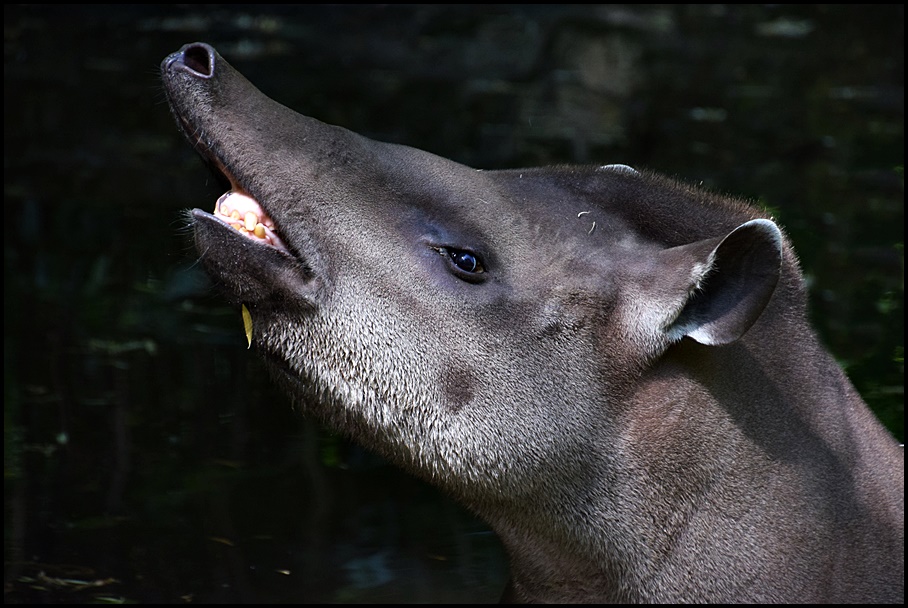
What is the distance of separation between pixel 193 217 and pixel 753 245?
1722 millimetres

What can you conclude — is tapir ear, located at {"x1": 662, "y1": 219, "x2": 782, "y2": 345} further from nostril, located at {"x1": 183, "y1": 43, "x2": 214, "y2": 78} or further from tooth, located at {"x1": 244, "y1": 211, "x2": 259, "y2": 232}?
nostril, located at {"x1": 183, "y1": 43, "x2": 214, "y2": 78}

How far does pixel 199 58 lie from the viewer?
4.28 metres

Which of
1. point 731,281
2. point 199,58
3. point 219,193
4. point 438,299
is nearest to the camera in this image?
point 731,281

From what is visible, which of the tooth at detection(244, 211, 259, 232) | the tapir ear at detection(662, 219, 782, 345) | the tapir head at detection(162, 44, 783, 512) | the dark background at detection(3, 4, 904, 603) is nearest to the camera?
the tapir ear at detection(662, 219, 782, 345)

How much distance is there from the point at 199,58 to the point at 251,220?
56cm

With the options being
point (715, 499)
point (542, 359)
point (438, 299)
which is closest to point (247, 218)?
point (438, 299)

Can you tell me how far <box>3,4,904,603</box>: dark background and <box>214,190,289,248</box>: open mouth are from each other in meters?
0.45

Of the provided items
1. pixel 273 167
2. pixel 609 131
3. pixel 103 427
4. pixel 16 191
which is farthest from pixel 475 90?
pixel 273 167

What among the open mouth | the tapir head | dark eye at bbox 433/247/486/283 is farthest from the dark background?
dark eye at bbox 433/247/486/283

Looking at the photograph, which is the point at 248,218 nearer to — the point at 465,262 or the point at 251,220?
the point at 251,220

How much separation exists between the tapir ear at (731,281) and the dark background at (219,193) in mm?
1758

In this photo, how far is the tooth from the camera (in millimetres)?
4199

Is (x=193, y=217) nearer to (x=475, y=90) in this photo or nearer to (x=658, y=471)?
(x=658, y=471)

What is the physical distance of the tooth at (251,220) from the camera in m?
4.20
